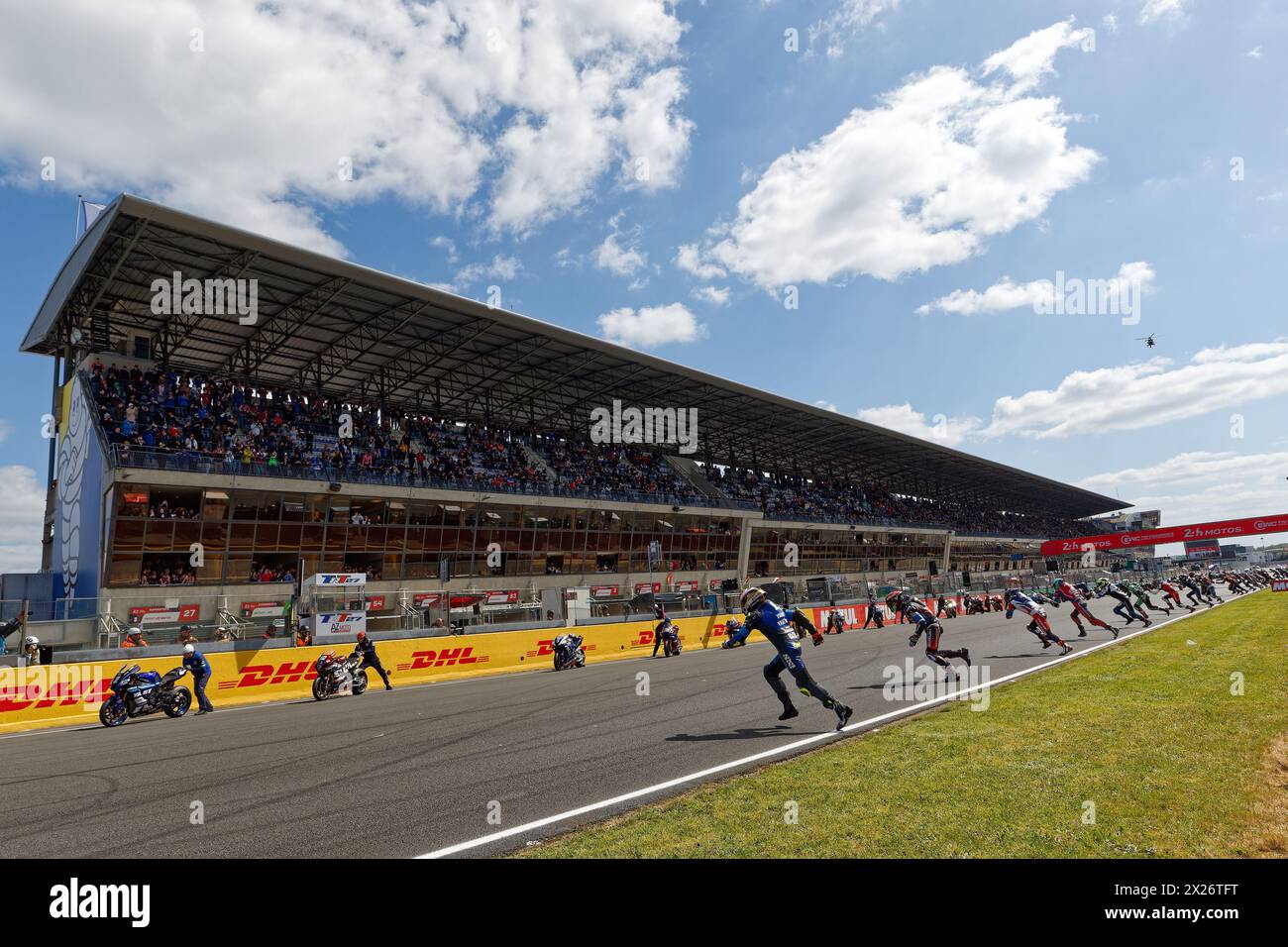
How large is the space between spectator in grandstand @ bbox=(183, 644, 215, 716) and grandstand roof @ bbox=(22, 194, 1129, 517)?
52.4 feet

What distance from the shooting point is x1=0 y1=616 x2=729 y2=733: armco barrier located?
1338 centimetres

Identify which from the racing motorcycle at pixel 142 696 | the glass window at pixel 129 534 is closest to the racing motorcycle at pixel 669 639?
the racing motorcycle at pixel 142 696

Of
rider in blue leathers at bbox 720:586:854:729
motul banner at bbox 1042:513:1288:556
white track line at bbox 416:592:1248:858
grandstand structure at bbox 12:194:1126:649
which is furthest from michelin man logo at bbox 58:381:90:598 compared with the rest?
motul banner at bbox 1042:513:1288:556

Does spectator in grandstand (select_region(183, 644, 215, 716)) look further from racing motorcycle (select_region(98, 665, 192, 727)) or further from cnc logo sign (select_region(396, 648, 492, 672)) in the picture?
cnc logo sign (select_region(396, 648, 492, 672))

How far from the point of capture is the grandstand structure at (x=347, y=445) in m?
25.4

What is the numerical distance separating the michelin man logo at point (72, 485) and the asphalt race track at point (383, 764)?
19.4m

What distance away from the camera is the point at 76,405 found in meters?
28.0

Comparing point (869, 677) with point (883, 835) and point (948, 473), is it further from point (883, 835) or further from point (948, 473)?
point (948, 473)

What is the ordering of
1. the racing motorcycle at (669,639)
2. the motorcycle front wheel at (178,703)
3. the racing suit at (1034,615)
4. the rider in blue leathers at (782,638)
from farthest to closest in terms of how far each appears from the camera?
the racing motorcycle at (669,639) → the racing suit at (1034,615) → the motorcycle front wheel at (178,703) → the rider in blue leathers at (782,638)

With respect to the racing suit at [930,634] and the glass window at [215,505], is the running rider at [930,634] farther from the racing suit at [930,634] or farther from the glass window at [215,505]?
the glass window at [215,505]

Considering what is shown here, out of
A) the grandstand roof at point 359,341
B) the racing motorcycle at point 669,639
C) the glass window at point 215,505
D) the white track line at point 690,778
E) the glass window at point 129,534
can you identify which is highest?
the grandstand roof at point 359,341

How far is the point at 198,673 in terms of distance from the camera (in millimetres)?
13789
